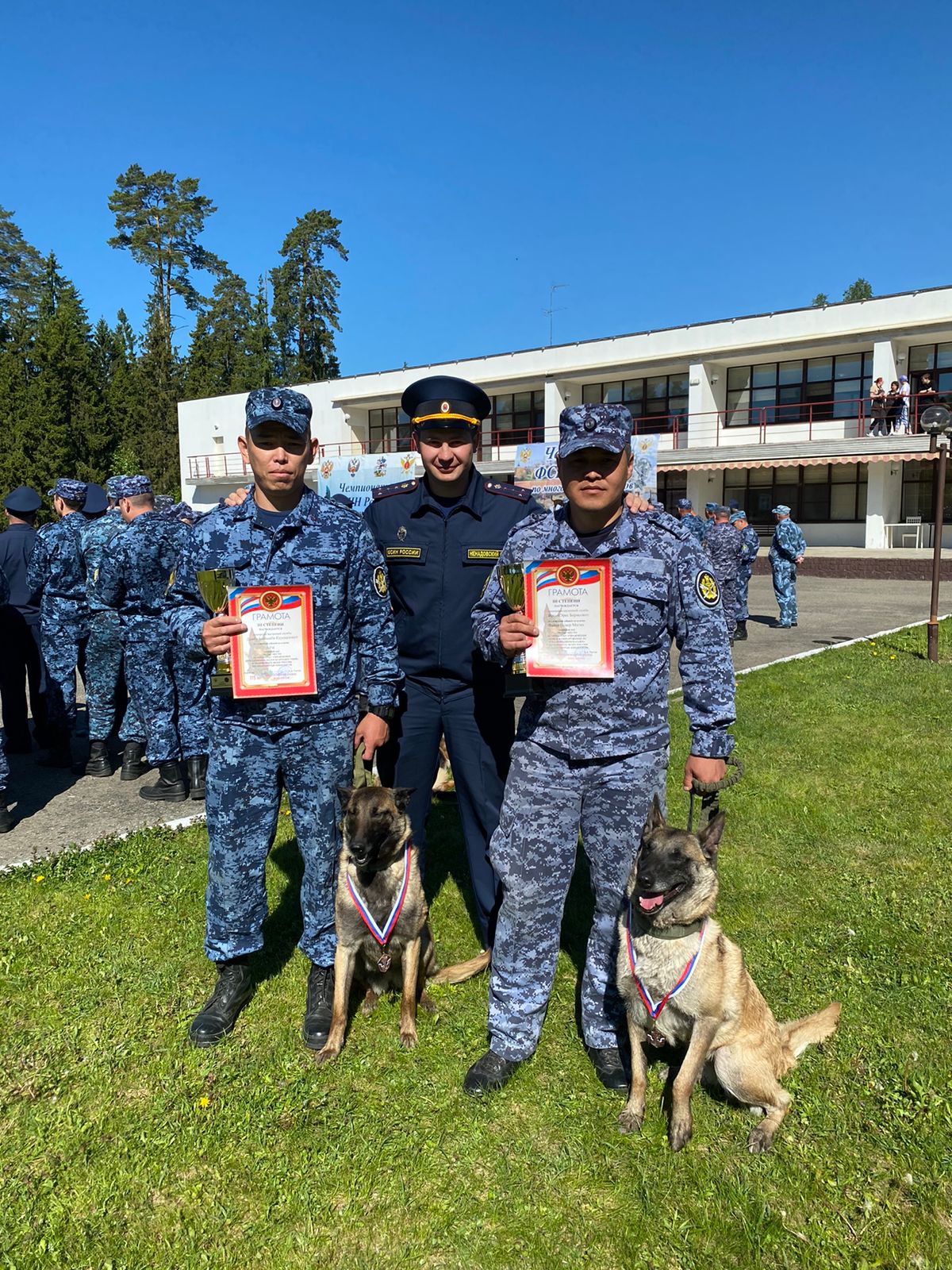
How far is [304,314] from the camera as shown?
56.7 metres

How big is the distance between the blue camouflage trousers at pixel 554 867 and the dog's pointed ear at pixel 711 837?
225 millimetres

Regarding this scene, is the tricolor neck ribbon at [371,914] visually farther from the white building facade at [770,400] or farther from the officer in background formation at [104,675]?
the white building facade at [770,400]

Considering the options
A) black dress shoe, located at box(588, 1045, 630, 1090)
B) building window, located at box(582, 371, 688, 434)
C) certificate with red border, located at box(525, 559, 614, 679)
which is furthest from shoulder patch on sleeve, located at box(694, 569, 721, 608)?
building window, located at box(582, 371, 688, 434)

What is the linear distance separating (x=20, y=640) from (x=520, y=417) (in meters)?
30.8

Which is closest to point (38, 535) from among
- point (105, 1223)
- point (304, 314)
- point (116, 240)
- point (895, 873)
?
point (105, 1223)

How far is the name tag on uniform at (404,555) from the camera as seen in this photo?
364 centimetres

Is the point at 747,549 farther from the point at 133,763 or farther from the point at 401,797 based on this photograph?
the point at 401,797

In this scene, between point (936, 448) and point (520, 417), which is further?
point (520, 417)

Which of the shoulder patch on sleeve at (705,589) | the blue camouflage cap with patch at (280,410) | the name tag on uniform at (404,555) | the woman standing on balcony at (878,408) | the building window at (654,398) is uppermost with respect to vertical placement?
the building window at (654,398)

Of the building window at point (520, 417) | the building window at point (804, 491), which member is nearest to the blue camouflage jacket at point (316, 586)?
the building window at point (804, 491)

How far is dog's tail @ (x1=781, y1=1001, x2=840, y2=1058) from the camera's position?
302 centimetres

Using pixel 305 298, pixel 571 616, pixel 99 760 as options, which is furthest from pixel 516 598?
pixel 305 298

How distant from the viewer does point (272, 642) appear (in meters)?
3.02

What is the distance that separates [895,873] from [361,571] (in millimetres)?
3655
